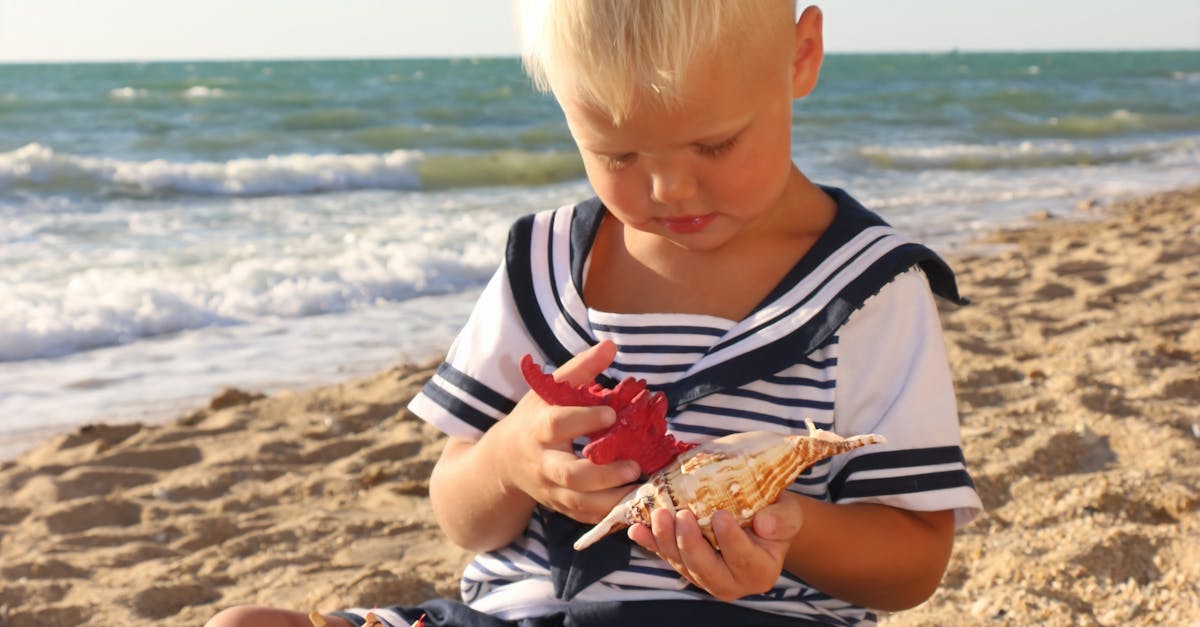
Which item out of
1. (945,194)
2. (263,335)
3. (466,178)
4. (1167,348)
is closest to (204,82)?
(466,178)

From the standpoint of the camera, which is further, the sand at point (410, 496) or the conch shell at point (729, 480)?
the sand at point (410, 496)

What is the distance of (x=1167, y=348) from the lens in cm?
415

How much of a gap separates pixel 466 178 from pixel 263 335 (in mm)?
7121

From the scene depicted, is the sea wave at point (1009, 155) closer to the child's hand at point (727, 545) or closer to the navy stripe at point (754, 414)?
the navy stripe at point (754, 414)

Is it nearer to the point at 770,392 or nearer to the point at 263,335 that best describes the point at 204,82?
the point at 263,335

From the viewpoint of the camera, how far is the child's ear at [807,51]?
170 cm

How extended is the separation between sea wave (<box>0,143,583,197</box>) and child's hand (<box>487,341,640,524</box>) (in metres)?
9.92

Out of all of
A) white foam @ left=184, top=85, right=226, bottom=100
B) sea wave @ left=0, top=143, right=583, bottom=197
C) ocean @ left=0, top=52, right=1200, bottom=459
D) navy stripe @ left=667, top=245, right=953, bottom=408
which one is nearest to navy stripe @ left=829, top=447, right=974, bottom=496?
navy stripe @ left=667, top=245, right=953, bottom=408

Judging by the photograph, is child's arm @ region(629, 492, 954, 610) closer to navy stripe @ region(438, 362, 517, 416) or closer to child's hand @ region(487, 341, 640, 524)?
child's hand @ region(487, 341, 640, 524)

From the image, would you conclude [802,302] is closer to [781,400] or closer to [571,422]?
[781,400]

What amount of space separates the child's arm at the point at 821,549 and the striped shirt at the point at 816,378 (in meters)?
0.05

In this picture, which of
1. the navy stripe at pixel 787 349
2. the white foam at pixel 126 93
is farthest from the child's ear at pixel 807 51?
the white foam at pixel 126 93

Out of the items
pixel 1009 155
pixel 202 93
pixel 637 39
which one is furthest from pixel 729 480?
pixel 202 93

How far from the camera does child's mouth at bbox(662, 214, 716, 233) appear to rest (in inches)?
65.7
